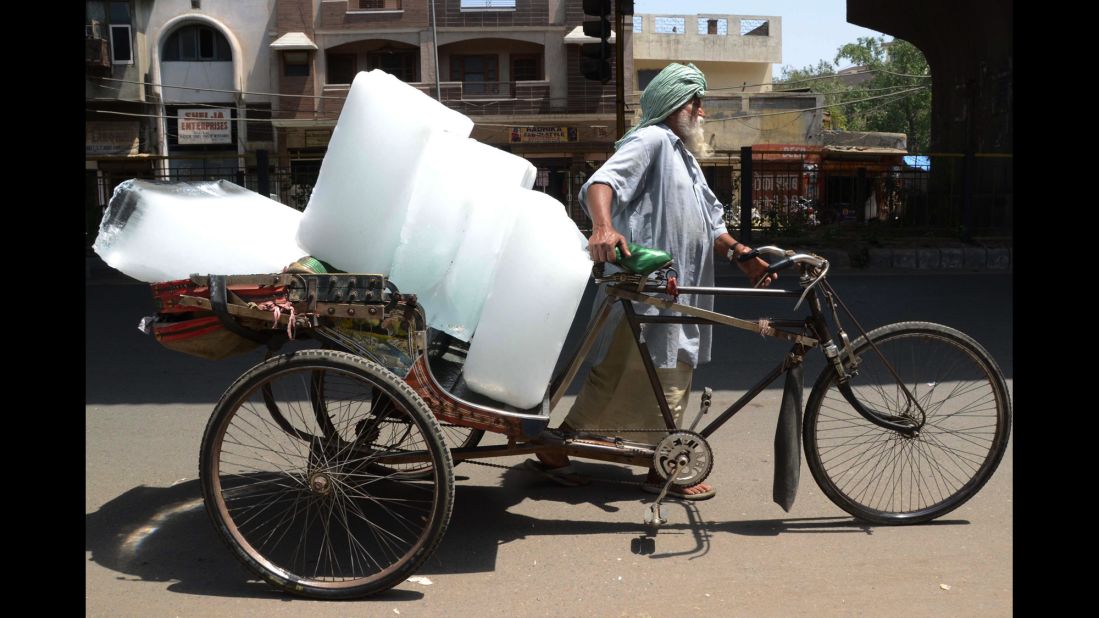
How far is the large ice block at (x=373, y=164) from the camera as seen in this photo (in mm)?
2986

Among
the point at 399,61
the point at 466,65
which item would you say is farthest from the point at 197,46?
the point at 466,65

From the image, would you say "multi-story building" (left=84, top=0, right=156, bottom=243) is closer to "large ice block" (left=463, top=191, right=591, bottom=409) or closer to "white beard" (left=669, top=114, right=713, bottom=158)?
"white beard" (left=669, top=114, right=713, bottom=158)

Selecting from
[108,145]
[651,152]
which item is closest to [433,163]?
[651,152]

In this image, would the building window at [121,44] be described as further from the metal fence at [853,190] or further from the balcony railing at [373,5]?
the metal fence at [853,190]

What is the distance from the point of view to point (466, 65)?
121 ft

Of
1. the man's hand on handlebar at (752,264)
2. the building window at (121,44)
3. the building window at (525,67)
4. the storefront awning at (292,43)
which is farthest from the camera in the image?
the building window at (525,67)

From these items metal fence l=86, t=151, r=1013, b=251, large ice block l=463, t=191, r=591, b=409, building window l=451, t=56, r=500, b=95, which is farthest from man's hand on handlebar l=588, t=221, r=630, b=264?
building window l=451, t=56, r=500, b=95

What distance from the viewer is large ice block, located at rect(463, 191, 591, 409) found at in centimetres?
304

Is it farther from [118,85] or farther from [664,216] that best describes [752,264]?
[118,85]

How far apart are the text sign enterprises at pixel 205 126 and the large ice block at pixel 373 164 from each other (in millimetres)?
33887

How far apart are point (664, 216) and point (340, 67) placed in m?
34.9

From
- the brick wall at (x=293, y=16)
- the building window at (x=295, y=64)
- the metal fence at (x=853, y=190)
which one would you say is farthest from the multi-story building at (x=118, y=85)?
the metal fence at (x=853, y=190)

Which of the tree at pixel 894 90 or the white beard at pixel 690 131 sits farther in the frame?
the tree at pixel 894 90

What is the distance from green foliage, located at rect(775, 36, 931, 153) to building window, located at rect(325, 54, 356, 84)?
81.2 feet
